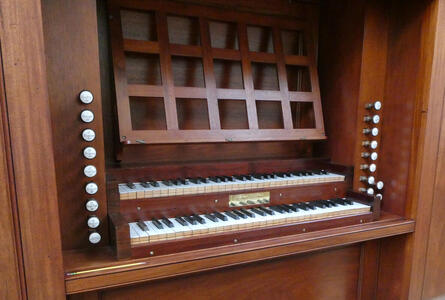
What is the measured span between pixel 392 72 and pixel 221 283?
146 cm

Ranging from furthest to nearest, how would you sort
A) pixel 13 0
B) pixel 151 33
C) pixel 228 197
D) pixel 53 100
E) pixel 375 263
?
pixel 375 263
pixel 151 33
pixel 228 197
pixel 53 100
pixel 13 0

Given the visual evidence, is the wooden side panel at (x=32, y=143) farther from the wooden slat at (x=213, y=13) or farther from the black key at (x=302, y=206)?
the black key at (x=302, y=206)

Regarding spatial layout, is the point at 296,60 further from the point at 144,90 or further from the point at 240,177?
the point at 144,90

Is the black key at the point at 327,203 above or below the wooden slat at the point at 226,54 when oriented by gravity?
below

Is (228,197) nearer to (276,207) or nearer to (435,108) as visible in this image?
(276,207)

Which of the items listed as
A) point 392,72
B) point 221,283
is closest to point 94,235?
point 221,283

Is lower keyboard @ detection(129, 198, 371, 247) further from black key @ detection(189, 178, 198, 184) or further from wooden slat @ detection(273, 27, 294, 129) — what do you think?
wooden slat @ detection(273, 27, 294, 129)

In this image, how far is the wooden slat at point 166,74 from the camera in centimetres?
138


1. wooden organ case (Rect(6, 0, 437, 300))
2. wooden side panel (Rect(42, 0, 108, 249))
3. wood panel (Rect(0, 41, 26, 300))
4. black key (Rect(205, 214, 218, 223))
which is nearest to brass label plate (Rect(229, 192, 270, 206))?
wooden organ case (Rect(6, 0, 437, 300))

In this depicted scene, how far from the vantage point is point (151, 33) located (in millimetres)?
1494

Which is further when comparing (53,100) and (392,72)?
(392,72)

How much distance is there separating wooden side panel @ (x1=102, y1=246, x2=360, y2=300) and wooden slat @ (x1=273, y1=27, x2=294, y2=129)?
0.74 metres

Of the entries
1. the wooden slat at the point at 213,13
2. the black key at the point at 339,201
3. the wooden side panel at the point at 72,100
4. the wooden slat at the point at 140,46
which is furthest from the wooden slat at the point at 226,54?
the black key at the point at 339,201

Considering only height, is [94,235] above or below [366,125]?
below
